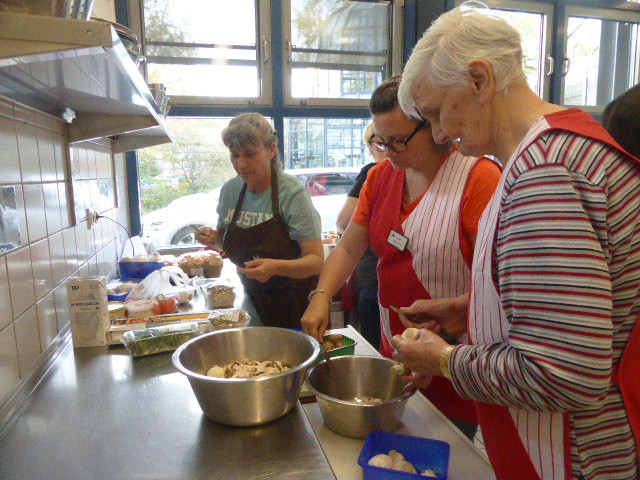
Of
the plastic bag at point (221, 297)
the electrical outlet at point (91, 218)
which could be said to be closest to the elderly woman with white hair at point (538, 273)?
the plastic bag at point (221, 297)

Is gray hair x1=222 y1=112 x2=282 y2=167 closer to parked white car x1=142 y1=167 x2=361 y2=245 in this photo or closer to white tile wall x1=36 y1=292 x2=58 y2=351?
white tile wall x1=36 y1=292 x2=58 y2=351

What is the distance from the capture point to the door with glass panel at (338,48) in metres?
3.41

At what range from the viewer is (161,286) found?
189 cm

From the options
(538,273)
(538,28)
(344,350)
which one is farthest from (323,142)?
(538,273)

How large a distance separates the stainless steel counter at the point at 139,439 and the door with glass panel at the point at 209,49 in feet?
8.20

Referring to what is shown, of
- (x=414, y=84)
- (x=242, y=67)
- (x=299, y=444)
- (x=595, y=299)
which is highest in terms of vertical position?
(x=242, y=67)

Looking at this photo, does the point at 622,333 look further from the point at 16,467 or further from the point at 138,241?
the point at 138,241

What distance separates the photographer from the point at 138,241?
9.58ft

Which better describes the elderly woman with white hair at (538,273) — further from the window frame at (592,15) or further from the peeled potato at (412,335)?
the window frame at (592,15)

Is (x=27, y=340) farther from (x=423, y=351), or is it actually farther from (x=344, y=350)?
(x=423, y=351)

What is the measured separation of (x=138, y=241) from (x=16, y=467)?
2167 mm

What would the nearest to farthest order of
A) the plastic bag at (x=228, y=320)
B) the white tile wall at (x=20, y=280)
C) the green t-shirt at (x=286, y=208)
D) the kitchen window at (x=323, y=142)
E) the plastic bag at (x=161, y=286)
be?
1. the white tile wall at (x=20, y=280)
2. the plastic bag at (x=228, y=320)
3. the plastic bag at (x=161, y=286)
4. the green t-shirt at (x=286, y=208)
5. the kitchen window at (x=323, y=142)

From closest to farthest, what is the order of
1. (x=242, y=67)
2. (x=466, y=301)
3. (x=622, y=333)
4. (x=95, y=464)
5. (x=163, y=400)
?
(x=622, y=333), (x=95, y=464), (x=163, y=400), (x=466, y=301), (x=242, y=67)

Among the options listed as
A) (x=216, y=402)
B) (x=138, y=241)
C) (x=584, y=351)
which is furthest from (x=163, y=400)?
(x=138, y=241)
